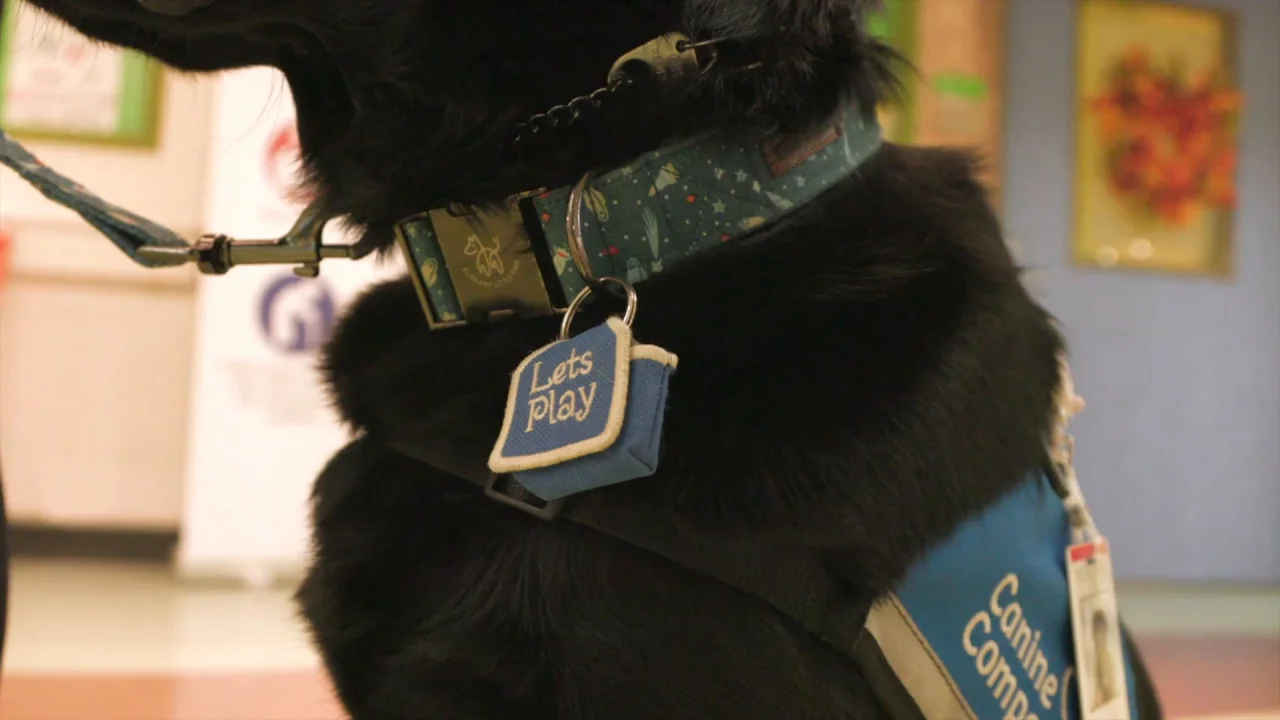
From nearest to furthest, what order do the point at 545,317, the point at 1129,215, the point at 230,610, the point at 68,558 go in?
the point at 545,317 → the point at 230,610 → the point at 68,558 → the point at 1129,215

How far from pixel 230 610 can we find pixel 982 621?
1653 millimetres

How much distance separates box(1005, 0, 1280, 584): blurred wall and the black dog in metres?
2.23

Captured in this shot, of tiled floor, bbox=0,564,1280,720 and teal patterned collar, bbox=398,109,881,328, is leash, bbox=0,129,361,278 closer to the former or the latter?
teal patterned collar, bbox=398,109,881,328

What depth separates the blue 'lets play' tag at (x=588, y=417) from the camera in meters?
0.43

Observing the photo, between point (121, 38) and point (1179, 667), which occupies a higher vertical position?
point (121, 38)

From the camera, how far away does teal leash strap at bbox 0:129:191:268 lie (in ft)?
2.23

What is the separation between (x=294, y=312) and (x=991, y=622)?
182 cm

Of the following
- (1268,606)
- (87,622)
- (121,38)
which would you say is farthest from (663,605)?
(1268,606)

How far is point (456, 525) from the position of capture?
0.54 m

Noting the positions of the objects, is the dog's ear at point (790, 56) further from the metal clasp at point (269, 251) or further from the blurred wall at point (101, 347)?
the blurred wall at point (101, 347)

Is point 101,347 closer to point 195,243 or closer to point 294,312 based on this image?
point 294,312

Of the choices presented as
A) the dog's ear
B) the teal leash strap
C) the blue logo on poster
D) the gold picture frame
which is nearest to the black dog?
the dog's ear

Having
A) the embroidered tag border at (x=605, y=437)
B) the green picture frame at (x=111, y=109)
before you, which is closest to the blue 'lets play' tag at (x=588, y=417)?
the embroidered tag border at (x=605, y=437)

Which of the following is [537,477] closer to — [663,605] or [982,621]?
[663,605]
